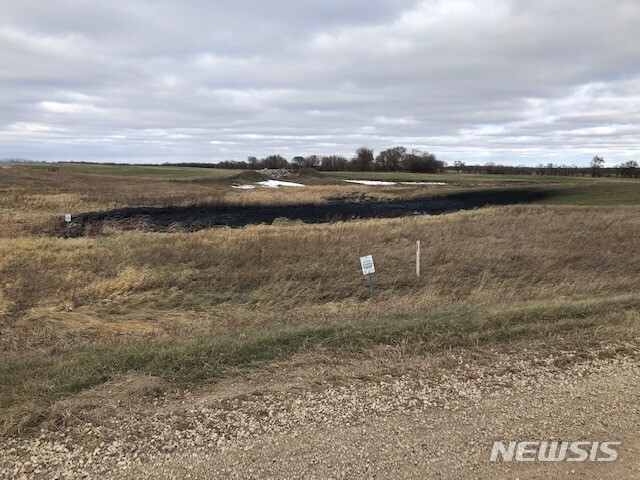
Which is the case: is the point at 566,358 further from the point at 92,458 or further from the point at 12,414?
the point at 12,414

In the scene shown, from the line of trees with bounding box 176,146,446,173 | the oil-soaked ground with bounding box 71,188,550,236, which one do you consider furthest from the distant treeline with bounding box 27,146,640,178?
the oil-soaked ground with bounding box 71,188,550,236

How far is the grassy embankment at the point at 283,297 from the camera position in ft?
18.1

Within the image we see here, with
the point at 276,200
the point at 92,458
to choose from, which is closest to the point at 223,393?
the point at 92,458

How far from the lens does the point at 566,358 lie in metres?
5.32

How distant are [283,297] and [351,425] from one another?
7974mm

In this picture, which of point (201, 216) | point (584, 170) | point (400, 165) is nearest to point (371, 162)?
point (400, 165)

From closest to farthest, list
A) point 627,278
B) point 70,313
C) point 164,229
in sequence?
point 70,313 → point 627,278 → point 164,229

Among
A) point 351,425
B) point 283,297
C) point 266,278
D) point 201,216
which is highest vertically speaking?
point 201,216

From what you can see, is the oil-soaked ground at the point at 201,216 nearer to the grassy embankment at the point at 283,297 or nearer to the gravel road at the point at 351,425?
the grassy embankment at the point at 283,297

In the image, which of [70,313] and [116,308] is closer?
[70,313]

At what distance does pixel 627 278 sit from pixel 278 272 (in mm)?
9628

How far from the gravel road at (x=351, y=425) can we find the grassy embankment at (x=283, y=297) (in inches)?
22.9

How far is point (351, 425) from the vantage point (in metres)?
3.93

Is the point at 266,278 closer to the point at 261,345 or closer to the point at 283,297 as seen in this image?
the point at 283,297
